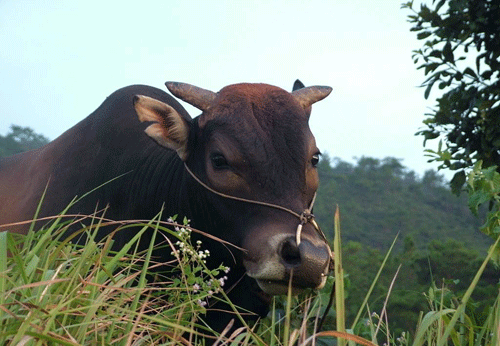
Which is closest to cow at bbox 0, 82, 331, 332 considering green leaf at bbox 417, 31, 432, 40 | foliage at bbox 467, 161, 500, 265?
foliage at bbox 467, 161, 500, 265

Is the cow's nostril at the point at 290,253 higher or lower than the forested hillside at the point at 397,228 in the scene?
higher

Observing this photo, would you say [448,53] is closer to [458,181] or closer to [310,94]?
[458,181]

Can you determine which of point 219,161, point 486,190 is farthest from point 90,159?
point 486,190

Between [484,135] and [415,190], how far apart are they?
2200 inches

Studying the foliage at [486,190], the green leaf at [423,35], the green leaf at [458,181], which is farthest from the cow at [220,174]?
the green leaf at [423,35]

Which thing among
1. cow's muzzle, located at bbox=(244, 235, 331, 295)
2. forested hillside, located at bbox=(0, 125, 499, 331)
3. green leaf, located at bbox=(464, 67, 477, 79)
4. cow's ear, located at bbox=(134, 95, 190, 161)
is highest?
green leaf, located at bbox=(464, 67, 477, 79)

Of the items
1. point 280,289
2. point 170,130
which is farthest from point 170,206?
point 280,289

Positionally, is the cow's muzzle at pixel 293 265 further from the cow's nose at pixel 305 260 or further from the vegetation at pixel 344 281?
the vegetation at pixel 344 281

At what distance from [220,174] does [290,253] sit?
841 millimetres

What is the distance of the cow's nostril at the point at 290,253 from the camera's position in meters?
3.20

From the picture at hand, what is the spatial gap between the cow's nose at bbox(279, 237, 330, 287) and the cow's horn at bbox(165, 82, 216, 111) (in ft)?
4.21

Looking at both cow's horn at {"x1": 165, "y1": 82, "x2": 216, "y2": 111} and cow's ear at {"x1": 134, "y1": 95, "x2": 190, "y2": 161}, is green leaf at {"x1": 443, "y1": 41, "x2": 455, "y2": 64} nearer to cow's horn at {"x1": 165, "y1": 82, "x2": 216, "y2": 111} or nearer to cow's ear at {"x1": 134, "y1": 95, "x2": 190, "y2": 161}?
cow's horn at {"x1": 165, "y1": 82, "x2": 216, "y2": 111}

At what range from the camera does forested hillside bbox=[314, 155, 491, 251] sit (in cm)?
4756

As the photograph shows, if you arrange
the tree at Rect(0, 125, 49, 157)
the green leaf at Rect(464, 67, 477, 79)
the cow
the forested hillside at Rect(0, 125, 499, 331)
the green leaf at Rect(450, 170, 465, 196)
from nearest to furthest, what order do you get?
the cow < the green leaf at Rect(450, 170, 465, 196) < the green leaf at Rect(464, 67, 477, 79) < the forested hillside at Rect(0, 125, 499, 331) < the tree at Rect(0, 125, 49, 157)
